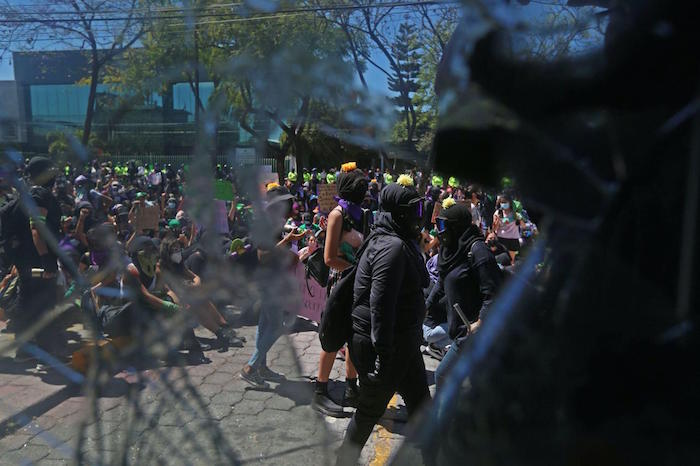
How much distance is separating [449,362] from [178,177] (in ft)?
7.66

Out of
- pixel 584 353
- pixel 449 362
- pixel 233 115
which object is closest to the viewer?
pixel 584 353

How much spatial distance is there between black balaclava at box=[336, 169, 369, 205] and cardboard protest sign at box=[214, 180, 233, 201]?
2.21 metres

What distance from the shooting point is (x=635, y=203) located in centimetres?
71

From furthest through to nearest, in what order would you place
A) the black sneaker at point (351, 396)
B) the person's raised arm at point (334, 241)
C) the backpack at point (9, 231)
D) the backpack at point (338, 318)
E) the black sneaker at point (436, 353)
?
the black sneaker at point (436, 353) → the person's raised arm at point (334, 241) → the black sneaker at point (351, 396) → the backpack at point (338, 318) → the backpack at point (9, 231)

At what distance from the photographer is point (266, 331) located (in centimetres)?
133

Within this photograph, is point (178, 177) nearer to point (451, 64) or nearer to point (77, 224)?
point (77, 224)

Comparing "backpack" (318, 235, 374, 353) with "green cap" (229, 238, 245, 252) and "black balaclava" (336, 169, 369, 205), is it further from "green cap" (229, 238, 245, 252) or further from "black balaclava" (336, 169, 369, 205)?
"green cap" (229, 238, 245, 252)

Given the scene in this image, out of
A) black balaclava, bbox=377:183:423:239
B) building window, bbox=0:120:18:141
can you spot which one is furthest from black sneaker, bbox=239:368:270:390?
black balaclava, bbox=377:183:423:239

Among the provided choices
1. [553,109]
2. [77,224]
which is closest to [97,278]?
[77,224]

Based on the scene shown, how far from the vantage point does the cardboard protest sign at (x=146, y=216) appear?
4.04 feet

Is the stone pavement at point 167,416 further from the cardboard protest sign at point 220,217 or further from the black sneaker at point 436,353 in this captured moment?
the black sneaker at point 436,353

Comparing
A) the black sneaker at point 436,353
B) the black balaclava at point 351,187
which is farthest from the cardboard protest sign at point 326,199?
the black sneaker at point 436,353

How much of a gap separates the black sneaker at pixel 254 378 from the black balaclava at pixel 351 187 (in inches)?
81.4

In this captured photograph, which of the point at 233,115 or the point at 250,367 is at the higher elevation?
the point at 233,115
